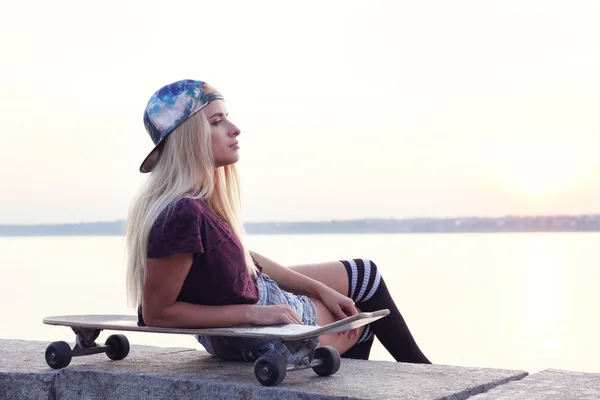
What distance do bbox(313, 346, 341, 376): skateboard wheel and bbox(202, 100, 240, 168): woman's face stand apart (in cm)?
77

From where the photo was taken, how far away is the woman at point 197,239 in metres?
2.88

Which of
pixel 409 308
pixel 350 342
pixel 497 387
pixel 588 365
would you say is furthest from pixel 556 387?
pixel 409 308

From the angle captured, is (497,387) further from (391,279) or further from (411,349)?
(391,279)

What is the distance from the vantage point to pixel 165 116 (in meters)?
3.08

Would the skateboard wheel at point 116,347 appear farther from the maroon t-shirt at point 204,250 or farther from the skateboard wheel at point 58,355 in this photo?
the maroon t-shirt at point 204,250

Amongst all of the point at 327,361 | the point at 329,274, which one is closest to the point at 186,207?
the point at 327,361

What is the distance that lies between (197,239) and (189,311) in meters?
0.26

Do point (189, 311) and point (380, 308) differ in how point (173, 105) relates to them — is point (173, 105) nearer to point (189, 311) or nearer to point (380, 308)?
point (189, 311)

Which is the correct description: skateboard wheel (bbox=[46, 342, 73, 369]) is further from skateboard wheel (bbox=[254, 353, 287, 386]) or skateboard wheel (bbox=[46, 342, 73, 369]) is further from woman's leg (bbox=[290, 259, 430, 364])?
woman's leg (bbox=[290, 259, 430, 364])

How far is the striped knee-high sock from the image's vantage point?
3.58 metres

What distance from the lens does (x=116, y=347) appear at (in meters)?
3.40

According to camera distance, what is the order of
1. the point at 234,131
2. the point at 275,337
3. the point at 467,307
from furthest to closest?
1. the point at 467,307
2. the point at 234,131
3. the point at 275,337

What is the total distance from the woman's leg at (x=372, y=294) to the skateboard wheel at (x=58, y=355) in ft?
3.26

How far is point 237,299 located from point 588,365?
20.8ft
